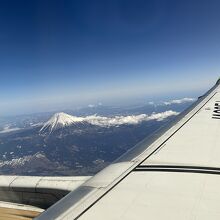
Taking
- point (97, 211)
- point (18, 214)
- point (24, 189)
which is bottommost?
point (18, 214)

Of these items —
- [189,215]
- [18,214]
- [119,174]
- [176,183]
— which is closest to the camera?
[189,215]

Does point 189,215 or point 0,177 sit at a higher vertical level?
point 189,215

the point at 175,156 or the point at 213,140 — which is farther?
the point at 213,140

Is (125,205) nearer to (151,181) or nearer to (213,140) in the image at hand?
(151,181)

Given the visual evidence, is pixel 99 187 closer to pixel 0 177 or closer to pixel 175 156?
pixel 175 156

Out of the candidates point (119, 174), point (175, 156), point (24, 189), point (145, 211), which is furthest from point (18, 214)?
point (145, 211)

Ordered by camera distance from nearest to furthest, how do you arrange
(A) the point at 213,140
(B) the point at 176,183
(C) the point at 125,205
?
(C) the point at 125,205, (B) the point at 176,183, (A) the point at 213,140
